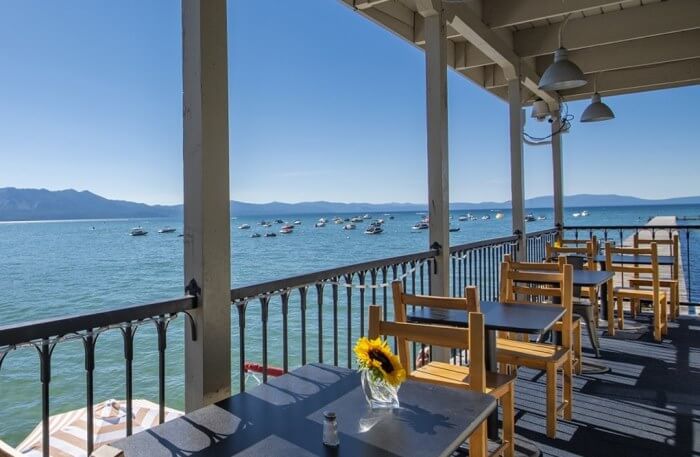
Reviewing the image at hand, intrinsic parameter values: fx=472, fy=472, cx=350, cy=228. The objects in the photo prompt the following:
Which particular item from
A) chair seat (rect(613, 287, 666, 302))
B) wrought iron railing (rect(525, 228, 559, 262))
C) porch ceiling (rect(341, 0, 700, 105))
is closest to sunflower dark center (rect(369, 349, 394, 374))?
porch ceiling (rect(341, 0, 700, 105))

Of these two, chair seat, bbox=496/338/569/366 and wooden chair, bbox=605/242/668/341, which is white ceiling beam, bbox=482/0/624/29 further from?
chair seat, bbox=496/338/569/366

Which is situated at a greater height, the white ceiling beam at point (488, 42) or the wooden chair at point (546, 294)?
the white ceiling beam at point (488, 42)

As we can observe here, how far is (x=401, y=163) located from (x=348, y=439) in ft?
118

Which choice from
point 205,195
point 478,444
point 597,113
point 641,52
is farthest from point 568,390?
point 641,52

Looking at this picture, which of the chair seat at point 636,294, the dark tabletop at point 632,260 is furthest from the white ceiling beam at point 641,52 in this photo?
the chair seat at point 636,294

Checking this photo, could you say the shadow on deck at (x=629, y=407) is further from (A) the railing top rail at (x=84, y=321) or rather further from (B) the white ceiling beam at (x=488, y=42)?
(B) the white ceiling beam at (x=488, y=42)

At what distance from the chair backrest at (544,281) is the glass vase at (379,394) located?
180 centimetres

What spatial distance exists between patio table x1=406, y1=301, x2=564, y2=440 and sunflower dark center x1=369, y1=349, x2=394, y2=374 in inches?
41.6

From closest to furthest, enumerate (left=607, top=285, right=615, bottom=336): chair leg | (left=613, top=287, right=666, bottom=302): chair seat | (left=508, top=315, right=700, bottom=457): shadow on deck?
(left=508, top=315, right=700, bottom=457): shadow on deck, (left=613, top=287, right=666, bottom=302): chair seat, (left=607, top=285, right=615, bottom=336): chair leg

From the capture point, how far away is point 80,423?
13.0ft

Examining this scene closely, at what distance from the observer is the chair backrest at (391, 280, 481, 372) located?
1941 millimetres

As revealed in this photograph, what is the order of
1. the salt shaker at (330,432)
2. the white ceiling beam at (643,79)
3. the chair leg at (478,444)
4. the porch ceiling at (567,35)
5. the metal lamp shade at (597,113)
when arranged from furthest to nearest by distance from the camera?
the white ceiling beam at (643,79), the metal lamp shade at (597,113), the porch ceiling at (567,35), the chair leg at (478,444), the salt shaker at (330,432)

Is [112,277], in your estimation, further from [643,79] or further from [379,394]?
[379,394]

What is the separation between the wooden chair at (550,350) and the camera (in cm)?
260
